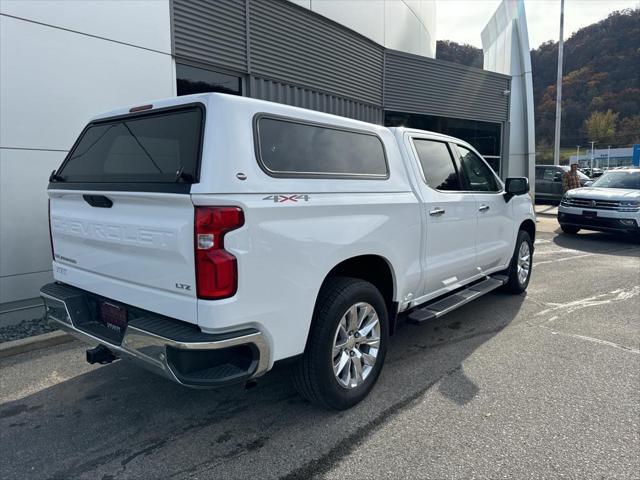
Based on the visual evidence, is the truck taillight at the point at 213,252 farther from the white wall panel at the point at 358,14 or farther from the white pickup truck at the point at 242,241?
the white wall panel at the point at 358,14

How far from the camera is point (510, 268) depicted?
19.3 feet

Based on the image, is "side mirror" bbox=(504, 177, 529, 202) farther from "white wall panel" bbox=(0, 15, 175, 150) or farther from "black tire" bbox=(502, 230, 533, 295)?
"white wall panel" bbox=(0, 15, 175, 150)

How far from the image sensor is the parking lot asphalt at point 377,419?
8.66 ft

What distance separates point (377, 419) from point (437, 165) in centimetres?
233

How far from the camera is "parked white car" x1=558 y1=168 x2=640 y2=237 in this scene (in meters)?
10.2

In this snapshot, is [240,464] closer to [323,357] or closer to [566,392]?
[323,357]

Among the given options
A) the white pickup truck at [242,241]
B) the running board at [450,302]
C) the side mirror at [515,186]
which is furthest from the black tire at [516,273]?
the white pickup truck at [242,241]

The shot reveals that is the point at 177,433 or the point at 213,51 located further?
the point at 213,51

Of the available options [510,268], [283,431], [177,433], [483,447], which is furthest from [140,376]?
[510,268]

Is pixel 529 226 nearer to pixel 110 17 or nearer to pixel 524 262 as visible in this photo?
pixel 524 262

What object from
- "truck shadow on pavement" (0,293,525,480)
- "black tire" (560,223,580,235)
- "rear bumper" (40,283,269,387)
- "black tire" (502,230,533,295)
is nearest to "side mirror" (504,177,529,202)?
"black tire" (502,230,533,295)

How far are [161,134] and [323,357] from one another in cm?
171

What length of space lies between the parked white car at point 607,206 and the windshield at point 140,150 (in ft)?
34.4

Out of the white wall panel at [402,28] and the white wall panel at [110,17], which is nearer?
the white wall panel at [110,17]
